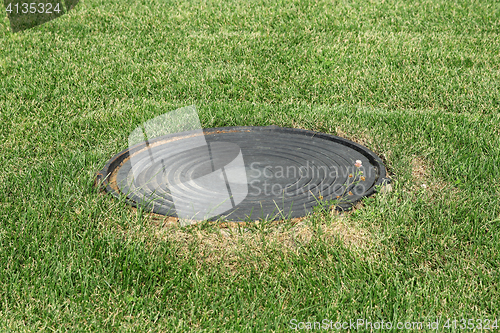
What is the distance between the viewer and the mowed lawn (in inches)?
93.1

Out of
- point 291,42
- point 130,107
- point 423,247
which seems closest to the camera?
point 423,247

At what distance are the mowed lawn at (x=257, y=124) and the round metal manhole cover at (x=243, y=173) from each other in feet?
0.42

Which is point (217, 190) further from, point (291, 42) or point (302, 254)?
point (291, 42)

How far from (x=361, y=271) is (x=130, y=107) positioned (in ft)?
9.98

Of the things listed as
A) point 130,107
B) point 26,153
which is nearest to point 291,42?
point 130,107

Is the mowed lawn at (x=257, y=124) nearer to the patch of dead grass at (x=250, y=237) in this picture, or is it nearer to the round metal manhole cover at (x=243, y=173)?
the patch of dead grass at (x=250, y=237)

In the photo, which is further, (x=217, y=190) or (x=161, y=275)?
(x=217, y=190)

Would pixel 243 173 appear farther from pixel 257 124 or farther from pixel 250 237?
pixel 257 124

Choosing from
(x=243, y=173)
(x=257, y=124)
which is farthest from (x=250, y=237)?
(x=257, y=124)

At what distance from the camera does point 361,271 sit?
2.51 m

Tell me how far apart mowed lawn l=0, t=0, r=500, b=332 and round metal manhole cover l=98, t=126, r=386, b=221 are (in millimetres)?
129

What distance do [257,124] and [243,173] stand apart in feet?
3.56

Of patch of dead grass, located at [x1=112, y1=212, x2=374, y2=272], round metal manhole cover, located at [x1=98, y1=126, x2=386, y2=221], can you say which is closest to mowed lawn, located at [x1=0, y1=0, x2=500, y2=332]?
patch of dead grass, located at [x1=112, y1=212, x2=374, y2=272]

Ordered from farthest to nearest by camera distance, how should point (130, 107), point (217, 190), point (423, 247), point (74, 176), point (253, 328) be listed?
point (130, 107) < point (74, 176) < point (217, 190) < point (423, 247) < point (253, 328)
